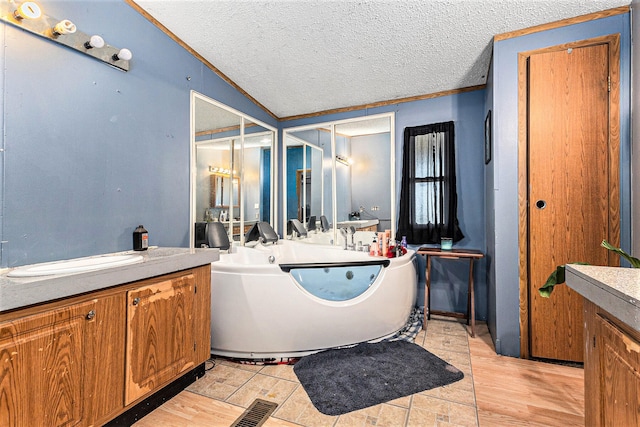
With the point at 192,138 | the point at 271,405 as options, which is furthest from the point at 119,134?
the point at 271,405

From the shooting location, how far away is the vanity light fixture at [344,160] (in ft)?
12.4

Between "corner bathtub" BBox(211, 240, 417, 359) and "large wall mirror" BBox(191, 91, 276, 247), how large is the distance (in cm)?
83

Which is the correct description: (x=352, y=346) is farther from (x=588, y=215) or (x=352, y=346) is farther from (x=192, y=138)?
(x=192, y=138)

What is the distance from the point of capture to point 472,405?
1.69 m

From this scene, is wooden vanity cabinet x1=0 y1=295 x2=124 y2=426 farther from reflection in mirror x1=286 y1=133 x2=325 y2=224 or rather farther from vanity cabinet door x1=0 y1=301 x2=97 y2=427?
reflection in mirror x1=286 y1=133 x2=325 y2=224

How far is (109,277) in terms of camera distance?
1387mm

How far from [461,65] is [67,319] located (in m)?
3.31

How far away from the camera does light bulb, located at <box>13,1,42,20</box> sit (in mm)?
1516

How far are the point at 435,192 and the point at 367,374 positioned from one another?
203 cm

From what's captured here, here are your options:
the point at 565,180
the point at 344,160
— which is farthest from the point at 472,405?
the point at 344,160

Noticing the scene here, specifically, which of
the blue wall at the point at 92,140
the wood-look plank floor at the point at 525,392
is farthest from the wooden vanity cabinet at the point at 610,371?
the blue wall at the point at 92,140

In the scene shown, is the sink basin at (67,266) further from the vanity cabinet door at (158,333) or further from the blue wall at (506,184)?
the blue wall at (506,184)

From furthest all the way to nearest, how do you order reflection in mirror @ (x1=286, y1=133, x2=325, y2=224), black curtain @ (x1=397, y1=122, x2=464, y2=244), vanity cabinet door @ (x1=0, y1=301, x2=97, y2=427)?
reflection in mirror @ (x1=286, y1=133, x2=325, y2=224)
black curtain @ (x1=397, y1=122, x2=464, y2=244)
vanity cabinet door @ (x1=0, y1=301, x2=97, y2=427)

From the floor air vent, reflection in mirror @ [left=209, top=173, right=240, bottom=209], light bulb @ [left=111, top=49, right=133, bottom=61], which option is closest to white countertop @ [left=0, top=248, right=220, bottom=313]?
the floor air vent
